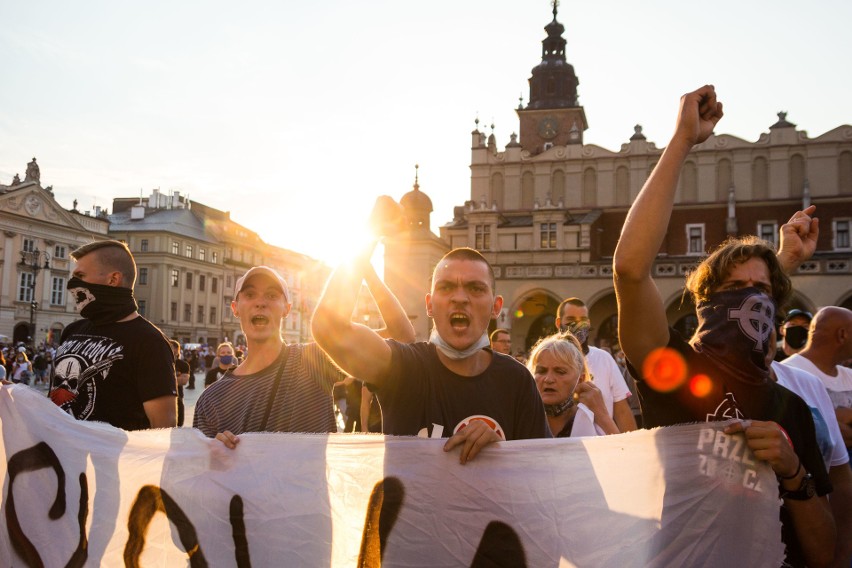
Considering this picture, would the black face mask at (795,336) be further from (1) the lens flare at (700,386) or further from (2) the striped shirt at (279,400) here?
(1) the lens flare at (700,386)

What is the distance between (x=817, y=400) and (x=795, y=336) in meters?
3.28

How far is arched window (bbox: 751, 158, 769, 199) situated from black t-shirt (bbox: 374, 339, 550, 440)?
41.3 meters

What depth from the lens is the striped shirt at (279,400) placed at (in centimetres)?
340

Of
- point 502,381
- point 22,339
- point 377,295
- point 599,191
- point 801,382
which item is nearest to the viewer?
point 502,381

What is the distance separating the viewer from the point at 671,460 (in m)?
2.32

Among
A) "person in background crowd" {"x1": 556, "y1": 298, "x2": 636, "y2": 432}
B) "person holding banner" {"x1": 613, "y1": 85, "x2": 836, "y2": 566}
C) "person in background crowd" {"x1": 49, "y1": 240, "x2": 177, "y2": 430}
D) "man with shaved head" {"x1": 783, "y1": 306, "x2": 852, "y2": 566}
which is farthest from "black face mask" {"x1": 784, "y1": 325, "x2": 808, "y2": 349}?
"person in background crowd" {"x1": 49, "y1": 240, "x2": 177, "y2": 430}

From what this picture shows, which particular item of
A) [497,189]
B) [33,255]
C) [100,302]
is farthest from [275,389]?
[33,255]

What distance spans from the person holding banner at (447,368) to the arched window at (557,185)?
40783 millimetres

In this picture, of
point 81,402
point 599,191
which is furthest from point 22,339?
point 81,402

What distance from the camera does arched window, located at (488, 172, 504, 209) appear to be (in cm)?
4338

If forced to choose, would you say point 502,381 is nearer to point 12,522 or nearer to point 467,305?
point 467,305

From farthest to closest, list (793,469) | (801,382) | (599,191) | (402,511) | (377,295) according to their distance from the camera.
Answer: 1. (599,191)
2. (377,295)
3. (801,382)
4. (402,511)
5. (793,469)

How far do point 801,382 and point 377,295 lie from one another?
1786mm

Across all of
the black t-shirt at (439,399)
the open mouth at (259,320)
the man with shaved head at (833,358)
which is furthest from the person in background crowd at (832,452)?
the open mouth at (259,320)
